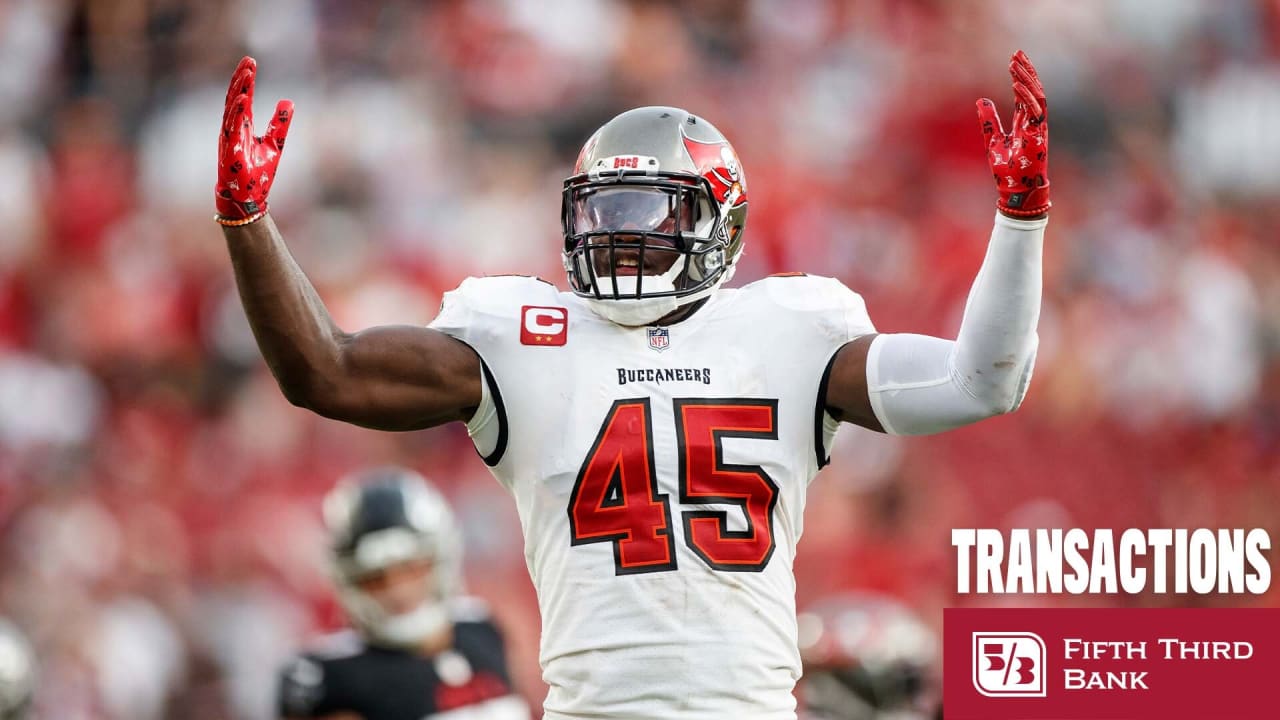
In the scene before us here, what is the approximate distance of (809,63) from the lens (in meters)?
9.97

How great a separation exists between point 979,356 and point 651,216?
651 mm

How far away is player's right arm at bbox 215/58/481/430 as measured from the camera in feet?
9.70

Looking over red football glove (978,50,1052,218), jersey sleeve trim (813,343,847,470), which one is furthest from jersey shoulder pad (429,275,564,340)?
red football glove (978,50,1052,218)

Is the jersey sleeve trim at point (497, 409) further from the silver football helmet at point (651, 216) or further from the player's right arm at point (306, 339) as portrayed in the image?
the silver football helmet at point (651, 216)

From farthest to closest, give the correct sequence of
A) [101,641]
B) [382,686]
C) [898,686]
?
[101,641] → [898,686] → [382,686]

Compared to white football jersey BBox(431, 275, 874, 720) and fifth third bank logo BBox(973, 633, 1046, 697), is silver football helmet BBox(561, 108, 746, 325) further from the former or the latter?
fifth third bank logo BBox(973, 633, 1046, 697)

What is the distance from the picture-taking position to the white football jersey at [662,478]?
3.01 m

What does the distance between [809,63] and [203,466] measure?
400 cm

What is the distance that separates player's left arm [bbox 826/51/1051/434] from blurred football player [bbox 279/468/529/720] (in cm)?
150

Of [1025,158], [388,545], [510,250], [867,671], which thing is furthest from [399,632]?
[510,250]

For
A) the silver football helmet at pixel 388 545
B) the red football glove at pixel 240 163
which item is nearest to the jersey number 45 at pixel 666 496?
the red football glove at pixel 240 163

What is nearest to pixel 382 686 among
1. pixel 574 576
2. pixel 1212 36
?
pixel 574 576

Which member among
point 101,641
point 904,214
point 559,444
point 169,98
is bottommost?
point 101,641

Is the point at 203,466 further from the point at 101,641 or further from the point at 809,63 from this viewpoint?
the point at 809,63
